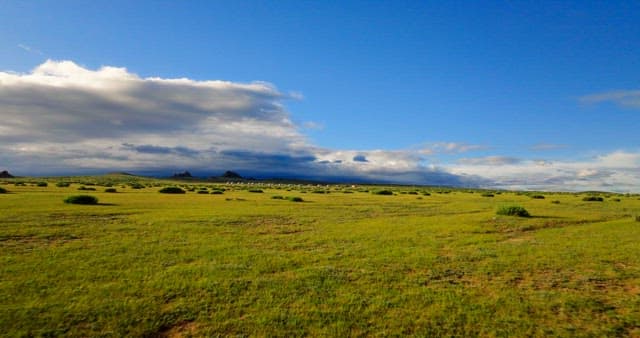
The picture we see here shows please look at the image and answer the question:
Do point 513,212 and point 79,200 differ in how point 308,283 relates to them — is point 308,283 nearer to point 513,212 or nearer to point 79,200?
point 513,212

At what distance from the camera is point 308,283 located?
1055 cm

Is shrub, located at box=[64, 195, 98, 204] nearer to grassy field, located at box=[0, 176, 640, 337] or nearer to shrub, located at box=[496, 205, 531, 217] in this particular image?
grassy field, located at box=[0, 176, 640, 337]

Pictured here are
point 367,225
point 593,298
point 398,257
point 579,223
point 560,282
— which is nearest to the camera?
A: point 593,298

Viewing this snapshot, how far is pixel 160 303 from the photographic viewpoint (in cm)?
884

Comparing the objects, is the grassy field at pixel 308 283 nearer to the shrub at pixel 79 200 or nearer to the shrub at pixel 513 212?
the shrub at pixel 513 212

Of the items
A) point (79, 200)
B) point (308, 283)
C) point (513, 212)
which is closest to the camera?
point (308, 283)

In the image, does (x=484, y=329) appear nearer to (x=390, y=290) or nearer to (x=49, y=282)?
(x=390, y=290)

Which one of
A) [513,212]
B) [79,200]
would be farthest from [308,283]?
[79,200]

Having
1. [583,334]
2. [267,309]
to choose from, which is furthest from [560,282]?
[267,309]

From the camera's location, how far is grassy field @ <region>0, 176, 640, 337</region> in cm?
784

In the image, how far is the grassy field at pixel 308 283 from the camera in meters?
7.84

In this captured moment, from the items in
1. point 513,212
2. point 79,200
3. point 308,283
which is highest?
point 513,212

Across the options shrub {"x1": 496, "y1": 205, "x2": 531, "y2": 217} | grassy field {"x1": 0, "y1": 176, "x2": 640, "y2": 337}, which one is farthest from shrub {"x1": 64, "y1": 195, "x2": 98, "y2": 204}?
shrub {"x1": 496, "y1": 205, "x2": 531, "y2": 217}

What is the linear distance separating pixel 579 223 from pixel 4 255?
3389 cm
